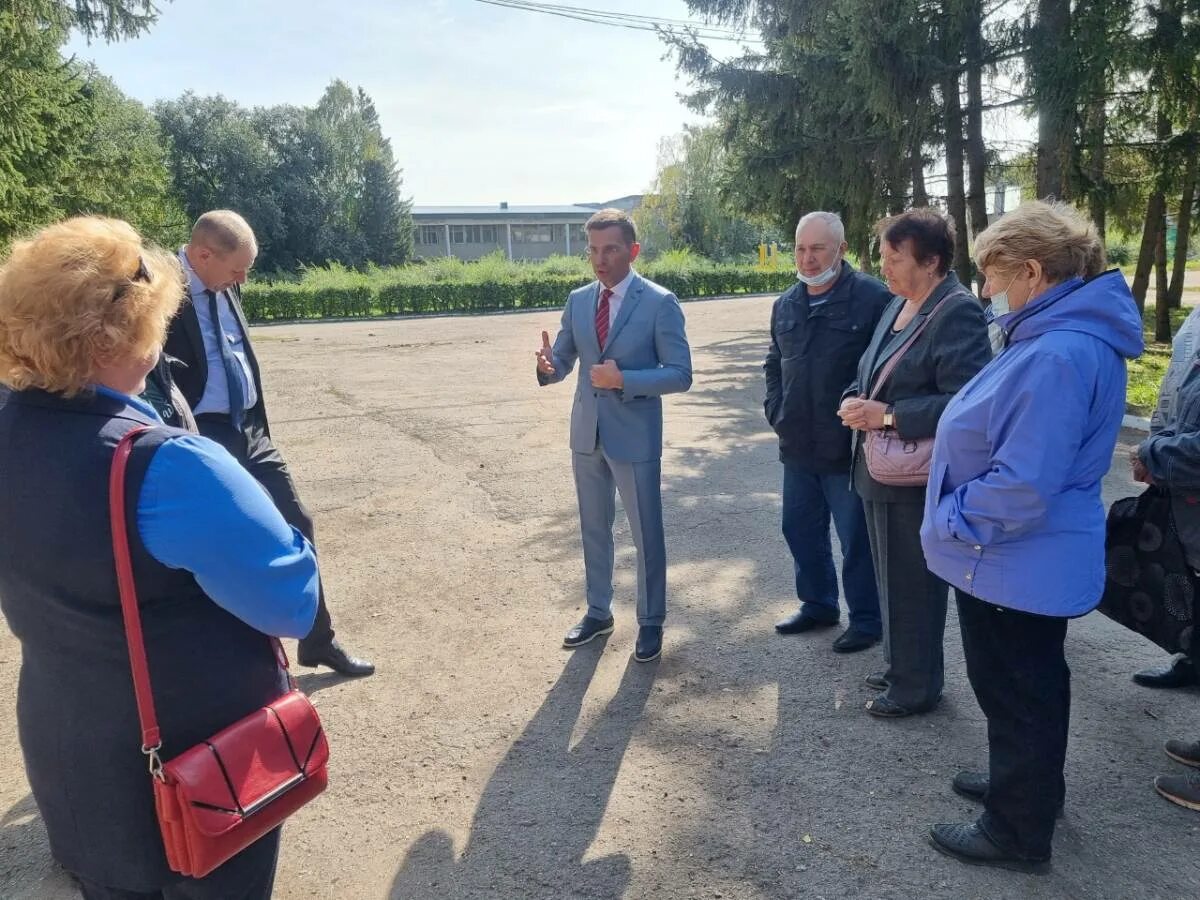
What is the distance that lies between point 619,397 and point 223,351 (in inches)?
67.6

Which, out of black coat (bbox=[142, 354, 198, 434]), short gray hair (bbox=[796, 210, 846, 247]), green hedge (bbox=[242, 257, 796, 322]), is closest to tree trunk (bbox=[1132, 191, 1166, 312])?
short gray hair (bbox=[796, 210, 846, 247])

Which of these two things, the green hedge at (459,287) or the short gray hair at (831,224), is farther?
the green hedge at (459,287)

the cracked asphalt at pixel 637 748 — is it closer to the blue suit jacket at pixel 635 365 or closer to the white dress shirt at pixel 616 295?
the blue suit jacket at pixel 635 365

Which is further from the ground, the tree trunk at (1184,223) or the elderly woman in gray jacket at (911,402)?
the tree trunk at (1184,223)

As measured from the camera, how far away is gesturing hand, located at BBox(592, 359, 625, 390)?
12.2ft

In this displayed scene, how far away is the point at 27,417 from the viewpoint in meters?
1.47

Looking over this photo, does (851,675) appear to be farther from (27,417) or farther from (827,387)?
(27,417)

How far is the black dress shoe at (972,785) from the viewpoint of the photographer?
2.81 m

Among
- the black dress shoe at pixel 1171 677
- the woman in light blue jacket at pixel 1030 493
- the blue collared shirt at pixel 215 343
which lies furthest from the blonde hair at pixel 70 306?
the black dress shoe at pixel 1171 677

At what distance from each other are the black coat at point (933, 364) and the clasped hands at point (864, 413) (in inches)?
2.7

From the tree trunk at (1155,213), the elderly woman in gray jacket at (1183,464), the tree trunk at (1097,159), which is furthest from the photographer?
the tree trunk at (1155,213)

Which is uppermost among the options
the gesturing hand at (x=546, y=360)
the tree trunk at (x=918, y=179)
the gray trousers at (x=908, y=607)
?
the tree trunk at (x=918, y=179)

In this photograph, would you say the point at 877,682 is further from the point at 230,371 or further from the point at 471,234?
the point at 471,234

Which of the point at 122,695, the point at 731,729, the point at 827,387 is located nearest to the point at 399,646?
the point at 731,729
